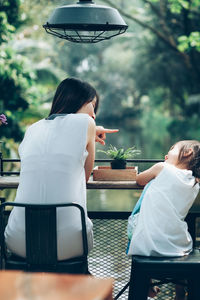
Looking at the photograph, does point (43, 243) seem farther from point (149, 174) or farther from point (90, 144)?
point (149, 174)

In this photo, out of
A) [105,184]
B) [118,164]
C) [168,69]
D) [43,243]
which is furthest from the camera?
[168,69]

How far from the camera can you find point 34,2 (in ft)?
67.1

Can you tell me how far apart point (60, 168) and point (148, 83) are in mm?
34242

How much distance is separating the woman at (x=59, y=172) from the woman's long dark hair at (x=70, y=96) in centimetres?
10

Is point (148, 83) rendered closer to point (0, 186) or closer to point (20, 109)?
point (20, 109)

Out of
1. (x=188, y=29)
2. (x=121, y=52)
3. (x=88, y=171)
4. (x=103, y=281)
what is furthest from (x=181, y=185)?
(x=121, y=52)

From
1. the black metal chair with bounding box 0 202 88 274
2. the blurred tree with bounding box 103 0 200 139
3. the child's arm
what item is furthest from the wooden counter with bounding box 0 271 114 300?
the blurred tree with bounding box 103 0 200 139

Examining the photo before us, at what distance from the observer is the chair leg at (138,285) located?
3.27 metres

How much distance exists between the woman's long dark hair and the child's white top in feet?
2.28

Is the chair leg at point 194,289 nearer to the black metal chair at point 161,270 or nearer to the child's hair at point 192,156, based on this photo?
the black metal chair at point 161,270

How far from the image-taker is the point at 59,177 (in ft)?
10.7

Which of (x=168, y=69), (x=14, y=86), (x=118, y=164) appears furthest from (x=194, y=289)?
(x=168, y=69)

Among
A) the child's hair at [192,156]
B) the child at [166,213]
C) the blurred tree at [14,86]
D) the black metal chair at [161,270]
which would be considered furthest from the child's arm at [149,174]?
the blurred tree at [14,86]

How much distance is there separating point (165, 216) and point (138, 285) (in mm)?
438
